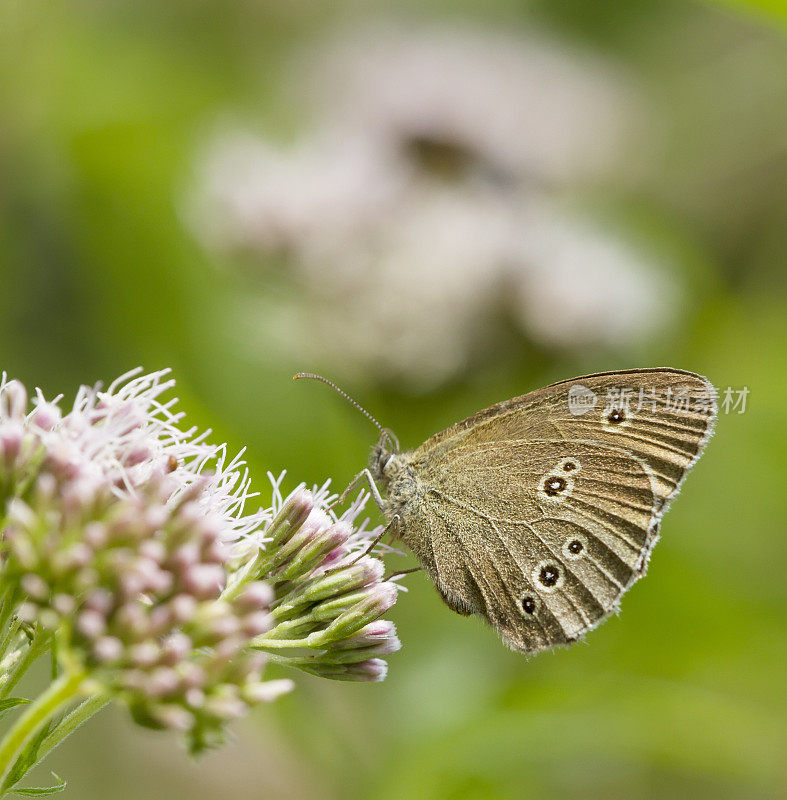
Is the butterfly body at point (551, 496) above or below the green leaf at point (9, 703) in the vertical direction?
above

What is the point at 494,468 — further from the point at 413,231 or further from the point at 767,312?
the point at 767,312

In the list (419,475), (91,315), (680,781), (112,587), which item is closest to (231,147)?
(91,315)

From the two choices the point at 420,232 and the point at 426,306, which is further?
the point at 420,232

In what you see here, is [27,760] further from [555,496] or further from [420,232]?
[420,232]

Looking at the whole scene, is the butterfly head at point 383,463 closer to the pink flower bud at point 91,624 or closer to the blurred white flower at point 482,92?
the pink flower bud at point 91,624

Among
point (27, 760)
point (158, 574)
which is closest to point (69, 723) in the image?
point (27, 760)

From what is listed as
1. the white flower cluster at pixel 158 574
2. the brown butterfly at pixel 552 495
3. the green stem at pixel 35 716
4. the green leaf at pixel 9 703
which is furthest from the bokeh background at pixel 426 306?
the green stem at pixel 35 716
